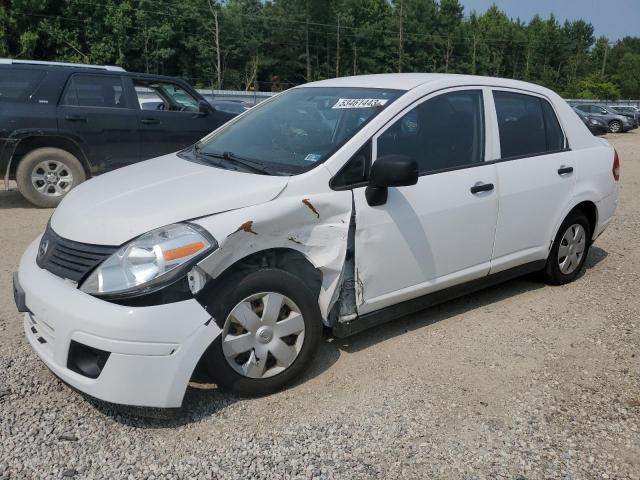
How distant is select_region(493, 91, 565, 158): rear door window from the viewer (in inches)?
171

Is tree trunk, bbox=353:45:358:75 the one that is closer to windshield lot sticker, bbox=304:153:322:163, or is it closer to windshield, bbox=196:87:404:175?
windshield, bbox=196:87:404:175

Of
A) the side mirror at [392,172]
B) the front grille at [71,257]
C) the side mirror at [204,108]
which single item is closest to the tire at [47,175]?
the side mirror at [204,108]

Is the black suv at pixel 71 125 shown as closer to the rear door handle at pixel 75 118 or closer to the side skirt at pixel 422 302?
the rear door handle at pixel 75 118

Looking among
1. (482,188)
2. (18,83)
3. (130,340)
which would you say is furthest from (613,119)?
(130,340)

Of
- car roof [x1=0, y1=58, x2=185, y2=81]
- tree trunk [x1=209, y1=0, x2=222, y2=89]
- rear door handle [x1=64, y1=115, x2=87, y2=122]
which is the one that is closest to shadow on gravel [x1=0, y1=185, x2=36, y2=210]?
rear door handle [x1=64, y1=115, x2=87, y2=122]

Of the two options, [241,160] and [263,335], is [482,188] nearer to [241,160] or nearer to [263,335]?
[241,160]

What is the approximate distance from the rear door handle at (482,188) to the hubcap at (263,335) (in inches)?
61.3

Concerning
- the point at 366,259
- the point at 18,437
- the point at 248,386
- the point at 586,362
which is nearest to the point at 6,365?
the point at 18,437

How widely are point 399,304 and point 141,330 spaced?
5.59 ft

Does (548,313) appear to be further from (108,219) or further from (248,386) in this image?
(108,219)

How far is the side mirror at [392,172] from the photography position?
3314 mm

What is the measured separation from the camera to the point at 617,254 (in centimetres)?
631

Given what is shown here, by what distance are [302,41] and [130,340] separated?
7336cm

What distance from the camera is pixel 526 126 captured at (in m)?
4.56
